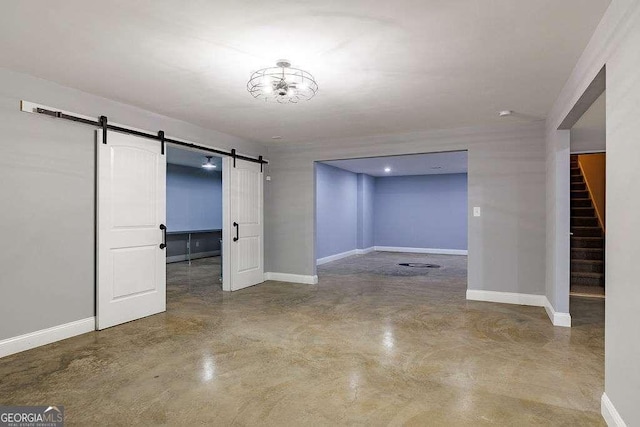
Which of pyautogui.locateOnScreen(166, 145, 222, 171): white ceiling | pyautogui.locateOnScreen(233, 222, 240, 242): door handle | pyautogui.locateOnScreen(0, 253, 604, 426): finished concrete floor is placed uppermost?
pyautogui.locateOnScreen(166, 145, 222, 171): white ceiling

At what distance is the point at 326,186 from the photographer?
8.64 meters

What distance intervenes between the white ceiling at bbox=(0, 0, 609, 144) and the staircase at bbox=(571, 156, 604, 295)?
10.8 feet

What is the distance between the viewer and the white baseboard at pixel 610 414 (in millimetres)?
1915

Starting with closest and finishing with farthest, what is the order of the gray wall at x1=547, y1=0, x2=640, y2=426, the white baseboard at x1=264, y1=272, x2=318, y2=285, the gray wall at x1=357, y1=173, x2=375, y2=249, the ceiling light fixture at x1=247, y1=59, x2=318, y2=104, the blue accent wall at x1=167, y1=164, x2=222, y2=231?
the gray wall at x1=547, y1=0, x2=640, y2=426 < the ceiling light fixture at x1=247, y1=59, x2=318, y2=104 < the white baseboard at x1=264, y1=272, x2=318, y2=285 < the blue accent wall at x1=167, y1=164, x2=222, y2=231 < the gray wall at x1=357, y1=173, x2=375, y2=249

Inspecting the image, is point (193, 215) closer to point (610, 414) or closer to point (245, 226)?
point (245, 226)

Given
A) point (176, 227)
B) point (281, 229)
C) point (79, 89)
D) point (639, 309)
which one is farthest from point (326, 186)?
point (639, 309)

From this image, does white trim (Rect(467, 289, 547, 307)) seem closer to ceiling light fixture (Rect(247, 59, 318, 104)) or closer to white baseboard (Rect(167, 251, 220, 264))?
ceiling light fixture (Rect(247, 59, 318, 104))

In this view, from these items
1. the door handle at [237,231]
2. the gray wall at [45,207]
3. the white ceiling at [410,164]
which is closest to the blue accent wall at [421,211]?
the white ceiling at [410,164]

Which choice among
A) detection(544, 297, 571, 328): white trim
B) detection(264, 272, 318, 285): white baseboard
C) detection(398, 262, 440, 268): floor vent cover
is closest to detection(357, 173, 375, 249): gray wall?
detection(398, 262, 440, 268): floor vent cover

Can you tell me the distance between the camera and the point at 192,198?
31.4 ft

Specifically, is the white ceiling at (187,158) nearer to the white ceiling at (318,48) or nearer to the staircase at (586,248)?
the white ceiling at (318,48)

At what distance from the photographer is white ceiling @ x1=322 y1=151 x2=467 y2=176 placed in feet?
24.3

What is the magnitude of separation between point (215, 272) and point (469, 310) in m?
4.83

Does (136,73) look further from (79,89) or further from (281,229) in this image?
(281,229)
